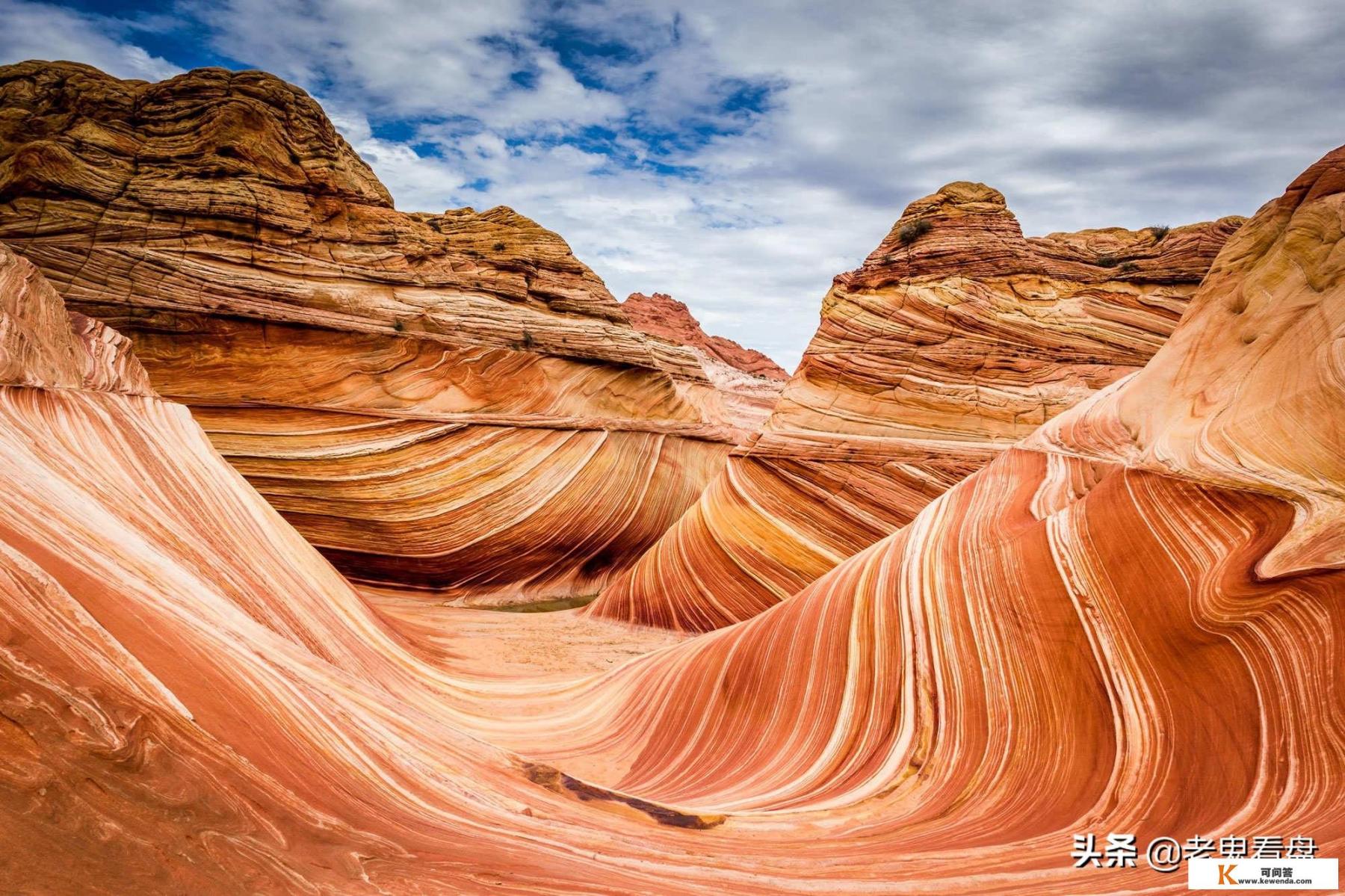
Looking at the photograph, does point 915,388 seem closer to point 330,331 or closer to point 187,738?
point 330,331

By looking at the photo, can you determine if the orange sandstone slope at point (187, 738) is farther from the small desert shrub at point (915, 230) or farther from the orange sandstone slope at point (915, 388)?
the small desert shrub at point (915, 230)

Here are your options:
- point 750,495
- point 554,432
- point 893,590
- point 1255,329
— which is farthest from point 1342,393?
point 554,432

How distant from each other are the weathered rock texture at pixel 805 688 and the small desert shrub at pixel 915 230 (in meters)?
6.76

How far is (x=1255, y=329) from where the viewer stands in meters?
4.75

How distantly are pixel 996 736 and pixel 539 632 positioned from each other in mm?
7552

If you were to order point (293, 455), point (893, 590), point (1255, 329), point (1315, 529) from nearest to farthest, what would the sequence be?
point (1315, 529) < point (1255, 329) < point (893, 590) < point (293, 455)

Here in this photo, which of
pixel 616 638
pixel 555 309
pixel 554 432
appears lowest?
pixel 616 638

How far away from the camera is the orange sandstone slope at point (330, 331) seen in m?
11.5

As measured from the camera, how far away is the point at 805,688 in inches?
209

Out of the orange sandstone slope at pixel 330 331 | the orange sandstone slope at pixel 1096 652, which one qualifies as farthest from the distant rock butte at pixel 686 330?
the orange sandstone slope at pixel 1096 652

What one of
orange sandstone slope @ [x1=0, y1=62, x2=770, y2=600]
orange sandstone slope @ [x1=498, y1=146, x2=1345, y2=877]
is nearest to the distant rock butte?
orange sandstone slope @ [x1=0, y1=62, x2=770, y2=600]

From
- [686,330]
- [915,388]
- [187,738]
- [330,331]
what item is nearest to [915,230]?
[915,388]

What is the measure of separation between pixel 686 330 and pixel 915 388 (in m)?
41.1

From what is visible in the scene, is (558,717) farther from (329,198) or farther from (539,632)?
(329,198)
